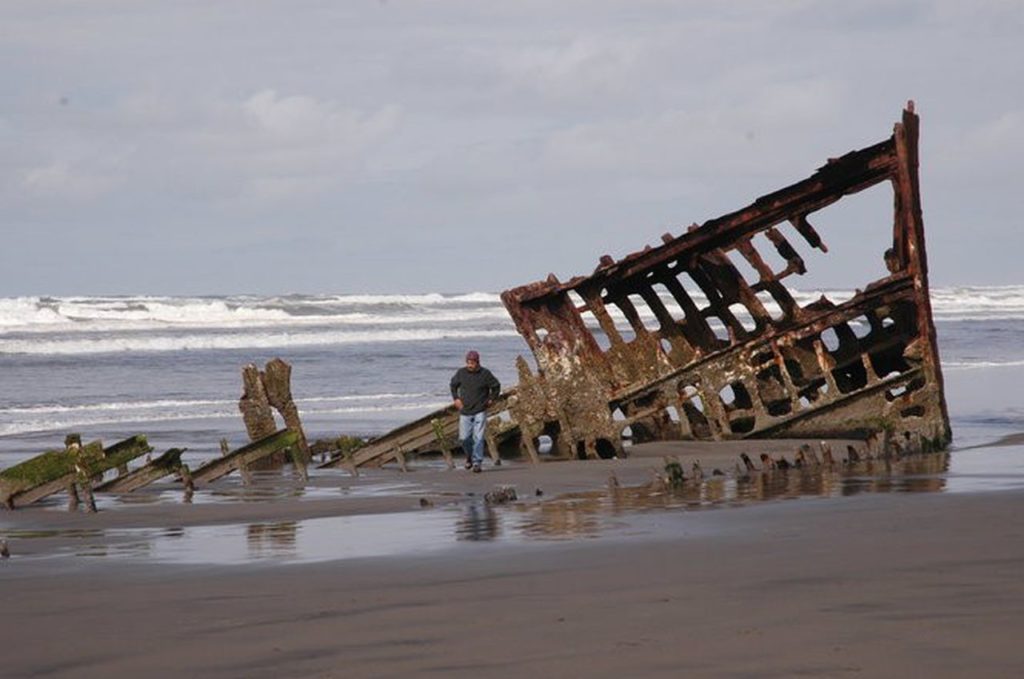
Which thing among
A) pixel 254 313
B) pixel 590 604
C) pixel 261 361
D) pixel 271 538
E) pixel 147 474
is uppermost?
pixel 254 313

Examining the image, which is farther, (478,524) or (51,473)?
(51,473)

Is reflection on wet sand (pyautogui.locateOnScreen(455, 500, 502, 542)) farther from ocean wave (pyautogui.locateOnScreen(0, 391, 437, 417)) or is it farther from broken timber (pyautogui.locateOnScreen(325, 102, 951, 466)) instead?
ocean wave (pyautogui.locateOnScreen(0, 391, 437, 417))

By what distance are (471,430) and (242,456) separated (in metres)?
2.60

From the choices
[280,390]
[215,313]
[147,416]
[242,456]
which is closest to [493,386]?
[280,390]

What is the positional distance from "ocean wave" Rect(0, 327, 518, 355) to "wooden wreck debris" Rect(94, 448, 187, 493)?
105ft

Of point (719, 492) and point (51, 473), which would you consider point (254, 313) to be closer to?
point (51, 473)

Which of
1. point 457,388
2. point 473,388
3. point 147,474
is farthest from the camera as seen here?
point 457,388

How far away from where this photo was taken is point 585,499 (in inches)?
485

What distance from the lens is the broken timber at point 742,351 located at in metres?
16.2

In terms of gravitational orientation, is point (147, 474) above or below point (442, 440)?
below

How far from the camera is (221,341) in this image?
5156 centimetres

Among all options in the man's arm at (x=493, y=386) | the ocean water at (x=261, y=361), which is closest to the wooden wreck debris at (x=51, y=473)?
the man's arm at (x=493, y=386)

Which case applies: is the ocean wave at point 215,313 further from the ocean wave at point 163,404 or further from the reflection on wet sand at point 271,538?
the reflection on wet sand at point 271,538

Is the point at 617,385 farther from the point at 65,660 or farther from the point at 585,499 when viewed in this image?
the point at 65,660
